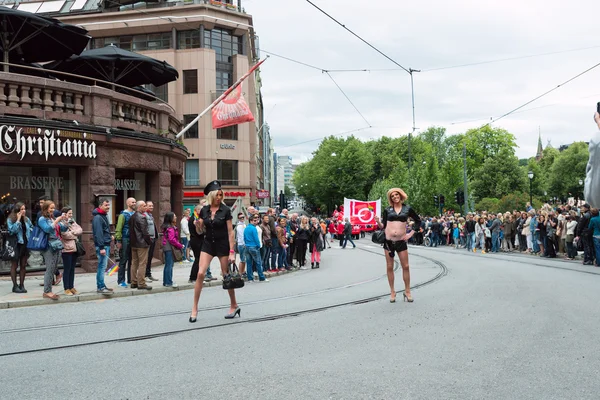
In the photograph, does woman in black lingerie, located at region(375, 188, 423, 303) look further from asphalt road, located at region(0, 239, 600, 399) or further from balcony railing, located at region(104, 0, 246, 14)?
balcony railing, located at region(104, 0, 246, 14)

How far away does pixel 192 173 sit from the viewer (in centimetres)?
4550

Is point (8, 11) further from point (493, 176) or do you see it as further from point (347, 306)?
point (493, 176)

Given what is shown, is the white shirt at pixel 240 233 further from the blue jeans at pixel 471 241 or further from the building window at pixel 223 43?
the building window at pixel 223 43

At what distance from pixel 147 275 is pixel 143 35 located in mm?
36212

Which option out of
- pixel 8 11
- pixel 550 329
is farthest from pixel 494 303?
pixel 8 11

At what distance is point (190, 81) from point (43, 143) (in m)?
32.1

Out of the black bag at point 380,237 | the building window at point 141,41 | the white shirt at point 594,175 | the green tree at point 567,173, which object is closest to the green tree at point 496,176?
the green tree at point 567,173

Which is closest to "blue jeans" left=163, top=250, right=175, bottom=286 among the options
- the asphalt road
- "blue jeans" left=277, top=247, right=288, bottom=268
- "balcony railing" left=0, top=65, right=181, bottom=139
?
the asphalt road

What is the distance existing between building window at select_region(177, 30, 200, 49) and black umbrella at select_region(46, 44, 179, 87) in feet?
82.4

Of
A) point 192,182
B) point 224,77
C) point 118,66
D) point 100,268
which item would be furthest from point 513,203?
point 100,268

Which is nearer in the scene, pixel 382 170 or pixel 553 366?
pixel 553 366

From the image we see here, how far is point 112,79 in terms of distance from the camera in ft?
63.2

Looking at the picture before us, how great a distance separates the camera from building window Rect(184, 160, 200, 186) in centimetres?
4530

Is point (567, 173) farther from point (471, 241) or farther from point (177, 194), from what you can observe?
point (177, 194)
